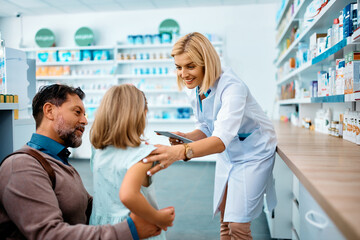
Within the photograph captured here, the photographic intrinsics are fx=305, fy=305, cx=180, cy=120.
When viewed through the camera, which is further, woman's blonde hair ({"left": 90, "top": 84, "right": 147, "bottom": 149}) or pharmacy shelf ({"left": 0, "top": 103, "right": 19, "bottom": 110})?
pharmacy shelf ({"left": 0, "top": 103, "right": 19, "bottom": 110})

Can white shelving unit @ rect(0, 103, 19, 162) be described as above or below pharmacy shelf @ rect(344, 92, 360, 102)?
below

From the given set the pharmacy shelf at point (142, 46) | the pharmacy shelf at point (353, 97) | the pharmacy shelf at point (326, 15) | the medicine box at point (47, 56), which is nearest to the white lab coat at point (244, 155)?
the pharmacy shelf at point (353, 97)

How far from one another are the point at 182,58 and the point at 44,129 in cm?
76

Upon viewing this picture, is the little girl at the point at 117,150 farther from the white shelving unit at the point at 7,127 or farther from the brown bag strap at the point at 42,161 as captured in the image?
the white shelving unit at the point at 7,127

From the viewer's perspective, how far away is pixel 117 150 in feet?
4.00

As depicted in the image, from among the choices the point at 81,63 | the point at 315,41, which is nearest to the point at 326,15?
the point at 315,41

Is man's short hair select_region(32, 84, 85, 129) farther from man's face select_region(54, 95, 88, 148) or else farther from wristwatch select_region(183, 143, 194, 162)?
wristwatch select_region(183, 143, 194, 162)

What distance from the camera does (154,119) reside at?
645 cm

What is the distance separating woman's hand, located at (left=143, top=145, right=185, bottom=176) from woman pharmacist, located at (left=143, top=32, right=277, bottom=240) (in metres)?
0.07

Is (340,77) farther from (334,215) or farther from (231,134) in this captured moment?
(334,215)

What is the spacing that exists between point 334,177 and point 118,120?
32.3 inches

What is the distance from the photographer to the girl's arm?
1.06 metres

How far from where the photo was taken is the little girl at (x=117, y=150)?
119cm

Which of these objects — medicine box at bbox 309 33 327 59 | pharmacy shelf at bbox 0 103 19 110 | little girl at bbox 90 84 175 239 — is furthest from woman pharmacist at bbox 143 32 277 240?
medicine box at bbox 309 33 327 59
